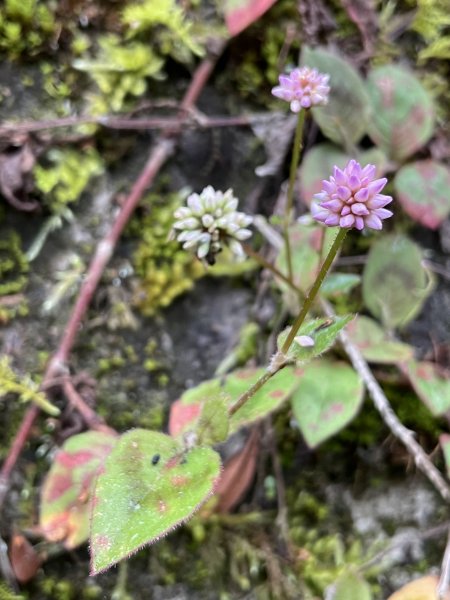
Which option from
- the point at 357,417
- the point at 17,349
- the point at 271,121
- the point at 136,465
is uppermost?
the point at 271,121

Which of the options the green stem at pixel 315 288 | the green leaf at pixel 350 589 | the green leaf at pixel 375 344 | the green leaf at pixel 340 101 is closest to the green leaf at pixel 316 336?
the green stem at pixel 315 288

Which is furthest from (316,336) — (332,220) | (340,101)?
(340,101)

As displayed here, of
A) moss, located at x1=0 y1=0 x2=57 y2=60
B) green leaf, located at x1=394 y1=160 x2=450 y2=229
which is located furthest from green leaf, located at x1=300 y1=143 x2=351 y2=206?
moss, located at x1=0 y1=0 x2=57 y2=60

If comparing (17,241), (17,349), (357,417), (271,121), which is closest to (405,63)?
(271,121)

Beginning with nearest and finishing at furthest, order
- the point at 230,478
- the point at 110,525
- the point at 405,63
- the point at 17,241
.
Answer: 1. the point at 110,525
2. the point at 230,478
3. the point at 17,241
4. the point at 405,63

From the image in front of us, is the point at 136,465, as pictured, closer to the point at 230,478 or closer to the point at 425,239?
the point at 230,478

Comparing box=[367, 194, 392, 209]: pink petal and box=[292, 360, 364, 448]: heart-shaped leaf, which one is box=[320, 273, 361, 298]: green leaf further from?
box=[367, 194, 392, 209]: pink petal
